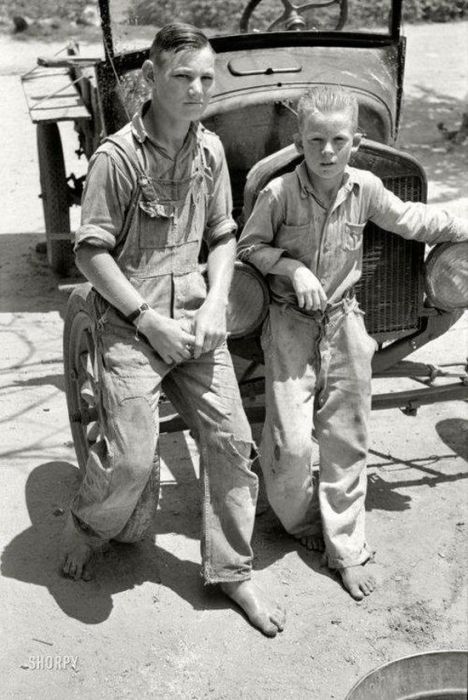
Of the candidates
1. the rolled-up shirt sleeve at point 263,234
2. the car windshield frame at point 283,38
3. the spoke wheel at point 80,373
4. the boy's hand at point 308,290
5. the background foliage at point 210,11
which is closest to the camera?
the boy's hand at point 308,290

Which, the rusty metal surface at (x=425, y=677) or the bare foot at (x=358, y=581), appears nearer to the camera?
the rusty metal surface at (x=425, y=677)

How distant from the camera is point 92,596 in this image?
138 inches

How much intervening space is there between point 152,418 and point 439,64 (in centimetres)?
1005

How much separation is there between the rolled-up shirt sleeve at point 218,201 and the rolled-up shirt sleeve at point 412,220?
519mm

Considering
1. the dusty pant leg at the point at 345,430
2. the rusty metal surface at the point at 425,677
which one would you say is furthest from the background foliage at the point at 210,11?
the rusty metal surface at the point at 425,677

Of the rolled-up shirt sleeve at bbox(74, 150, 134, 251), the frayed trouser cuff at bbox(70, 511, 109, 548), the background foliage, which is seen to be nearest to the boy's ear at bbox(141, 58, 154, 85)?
the rolled-up shirt sleeve at bbox(74, 150, 134, 251)

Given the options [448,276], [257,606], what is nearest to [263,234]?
[448,276]

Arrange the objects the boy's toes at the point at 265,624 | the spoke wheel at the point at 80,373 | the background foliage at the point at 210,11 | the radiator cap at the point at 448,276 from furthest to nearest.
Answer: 1. the background foliage at the point at 210,11
2. the spoke wheel at the point at 80,373
3. the radiator cap at the point at 448,276
4. the boy's toes at the point at 265,624

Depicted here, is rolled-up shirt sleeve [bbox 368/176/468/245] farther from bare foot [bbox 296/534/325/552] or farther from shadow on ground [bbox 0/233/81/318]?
shadow on ground [bbox 0/233/81/318]

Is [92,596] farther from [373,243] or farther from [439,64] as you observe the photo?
[439,64]

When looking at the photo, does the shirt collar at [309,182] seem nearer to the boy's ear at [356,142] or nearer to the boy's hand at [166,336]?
the boy's ear at [356,142]

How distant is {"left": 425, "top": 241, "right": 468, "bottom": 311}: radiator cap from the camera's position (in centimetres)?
381

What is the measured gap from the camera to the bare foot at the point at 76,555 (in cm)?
357

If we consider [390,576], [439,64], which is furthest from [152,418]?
[439,64]
